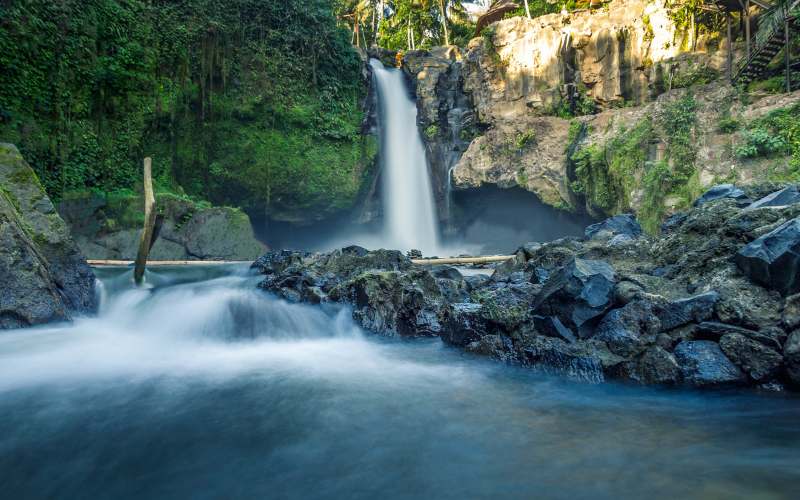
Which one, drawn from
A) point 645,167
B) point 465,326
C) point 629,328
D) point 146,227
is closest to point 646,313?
point 629,328

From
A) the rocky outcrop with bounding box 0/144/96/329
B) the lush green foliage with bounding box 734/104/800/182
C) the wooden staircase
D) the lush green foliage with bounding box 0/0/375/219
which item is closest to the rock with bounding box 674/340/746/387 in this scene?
the rocky outcrop with bounding box 0/144/96/329

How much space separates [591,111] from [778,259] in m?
15.4

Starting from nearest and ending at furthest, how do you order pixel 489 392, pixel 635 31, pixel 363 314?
pixel 489 392 → pixel 363 314 → pixel 635 31

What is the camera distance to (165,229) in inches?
538

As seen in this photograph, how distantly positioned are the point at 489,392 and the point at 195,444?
93.6 inches

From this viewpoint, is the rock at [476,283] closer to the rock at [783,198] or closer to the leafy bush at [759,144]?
the rock at [783,198]

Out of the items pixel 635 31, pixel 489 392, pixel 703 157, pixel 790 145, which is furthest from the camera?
pixel 635 31

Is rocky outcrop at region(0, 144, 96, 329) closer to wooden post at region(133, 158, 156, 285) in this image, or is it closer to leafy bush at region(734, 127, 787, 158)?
wooden post at region(133, 158, 156, 285)

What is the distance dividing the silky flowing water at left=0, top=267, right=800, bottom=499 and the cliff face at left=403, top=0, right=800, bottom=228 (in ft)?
36.1

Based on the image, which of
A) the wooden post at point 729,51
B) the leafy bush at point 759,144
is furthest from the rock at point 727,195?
the wooden post at point 729,51

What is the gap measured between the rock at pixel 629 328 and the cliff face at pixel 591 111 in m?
9.88

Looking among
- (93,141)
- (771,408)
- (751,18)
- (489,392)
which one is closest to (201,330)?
(489,392)

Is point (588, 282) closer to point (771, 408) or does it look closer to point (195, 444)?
point (771, 408)

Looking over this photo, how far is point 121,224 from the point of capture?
1313 centimetres
